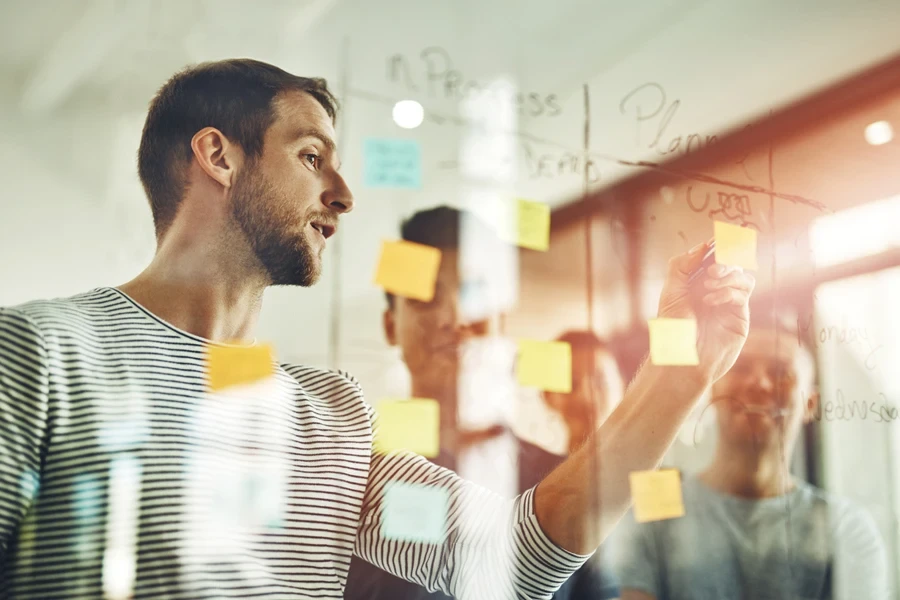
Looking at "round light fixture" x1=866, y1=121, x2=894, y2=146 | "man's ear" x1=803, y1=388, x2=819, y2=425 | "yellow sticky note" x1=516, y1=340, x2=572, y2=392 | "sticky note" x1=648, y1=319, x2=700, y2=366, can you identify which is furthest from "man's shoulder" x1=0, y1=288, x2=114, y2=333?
"round light fixture" x1=866, y1=121, x2=894, y2=146

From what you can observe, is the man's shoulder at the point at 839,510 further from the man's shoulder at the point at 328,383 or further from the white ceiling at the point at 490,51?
the man's shoulder at the point at 328,383

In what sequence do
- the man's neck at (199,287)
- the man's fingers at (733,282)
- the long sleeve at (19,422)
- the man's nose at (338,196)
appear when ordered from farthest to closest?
the man's fingers at (733,282) < the man's nose at (338,196) < the man's neck at (199,287) < the long sleeve at (19,422)

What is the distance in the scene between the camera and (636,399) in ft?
3.65

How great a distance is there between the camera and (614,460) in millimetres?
1090

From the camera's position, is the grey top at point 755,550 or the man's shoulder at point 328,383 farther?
the grey top at point 755,550

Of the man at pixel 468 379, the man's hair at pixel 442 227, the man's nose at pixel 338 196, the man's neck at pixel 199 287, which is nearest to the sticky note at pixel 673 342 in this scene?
the man at pixel 468 379

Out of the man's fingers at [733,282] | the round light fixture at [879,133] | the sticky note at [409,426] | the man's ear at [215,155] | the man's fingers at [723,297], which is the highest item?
the round light fixture at [879,133]

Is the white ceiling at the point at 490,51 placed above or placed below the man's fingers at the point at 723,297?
above

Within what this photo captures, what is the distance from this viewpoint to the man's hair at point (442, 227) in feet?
3.52

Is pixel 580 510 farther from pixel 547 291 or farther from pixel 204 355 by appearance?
pixel 204 355

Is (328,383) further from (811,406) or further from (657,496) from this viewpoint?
(811,406)

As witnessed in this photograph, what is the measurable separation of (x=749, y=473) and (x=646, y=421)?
342 millimetres

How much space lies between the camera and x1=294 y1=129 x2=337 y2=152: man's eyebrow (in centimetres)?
98

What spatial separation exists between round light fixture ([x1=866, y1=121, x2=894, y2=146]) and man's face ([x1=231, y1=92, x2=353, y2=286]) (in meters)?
1.07
